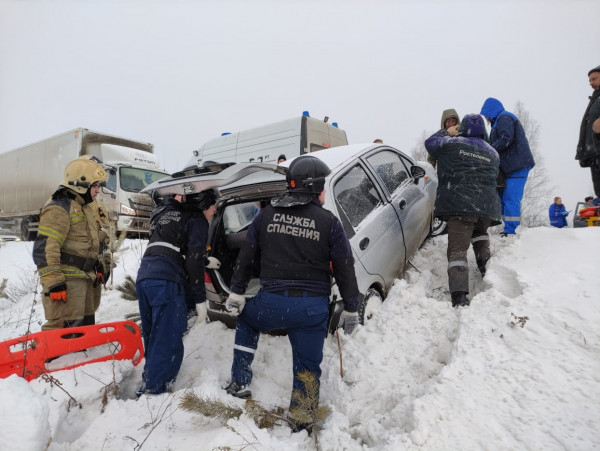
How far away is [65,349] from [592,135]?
19.7 feet

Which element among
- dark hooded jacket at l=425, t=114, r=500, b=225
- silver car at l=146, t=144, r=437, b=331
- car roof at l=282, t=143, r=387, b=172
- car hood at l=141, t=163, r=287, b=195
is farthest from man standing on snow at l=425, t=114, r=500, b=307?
car hood at l=141, t=163, r=287, b=195

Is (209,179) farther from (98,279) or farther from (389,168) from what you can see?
(389,168)

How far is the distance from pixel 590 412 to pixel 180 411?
2396 millimetres

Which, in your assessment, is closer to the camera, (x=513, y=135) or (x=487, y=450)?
(x=487, y=450)

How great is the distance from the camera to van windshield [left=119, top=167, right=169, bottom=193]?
1109cm

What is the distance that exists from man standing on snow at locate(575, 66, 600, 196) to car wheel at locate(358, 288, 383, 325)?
123 inches

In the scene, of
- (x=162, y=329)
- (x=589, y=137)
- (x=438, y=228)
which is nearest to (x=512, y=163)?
(x=589, y=137)

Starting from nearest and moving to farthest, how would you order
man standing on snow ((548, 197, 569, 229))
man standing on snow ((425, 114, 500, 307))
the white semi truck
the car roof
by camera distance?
1. the car roof
2. man standing on snow ((425, 114, 500, 307))
3. man standing on snow ((548, 197, 569, 229))
4. the white semi truck

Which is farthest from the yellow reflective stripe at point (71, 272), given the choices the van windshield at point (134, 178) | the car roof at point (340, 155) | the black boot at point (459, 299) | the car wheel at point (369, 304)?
the van windshield at point (134, 178)

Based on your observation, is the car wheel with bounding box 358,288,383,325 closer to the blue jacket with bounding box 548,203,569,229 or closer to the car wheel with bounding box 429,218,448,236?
the car wheel with bounding box 429,218,448,236

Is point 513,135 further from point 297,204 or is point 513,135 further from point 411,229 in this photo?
point 297,204

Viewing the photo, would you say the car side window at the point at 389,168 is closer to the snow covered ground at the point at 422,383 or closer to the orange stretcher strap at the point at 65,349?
the snow covered ground at the point at 422,383

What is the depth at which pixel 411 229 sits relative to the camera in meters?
4.15

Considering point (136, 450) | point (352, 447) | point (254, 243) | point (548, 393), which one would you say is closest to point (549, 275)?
point (548, 393)
